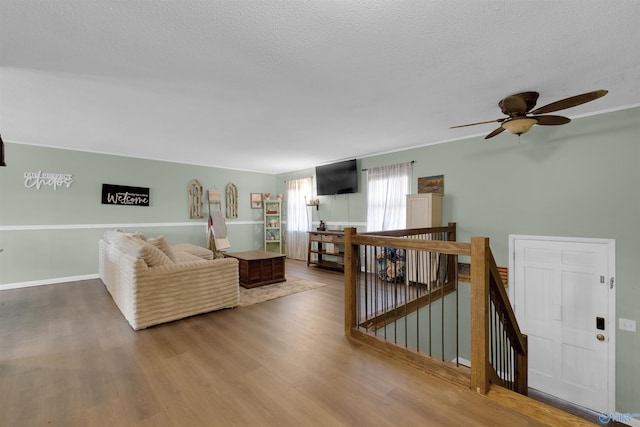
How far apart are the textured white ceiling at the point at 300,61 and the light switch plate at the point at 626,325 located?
2.51 metres

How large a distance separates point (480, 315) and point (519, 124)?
204 cm

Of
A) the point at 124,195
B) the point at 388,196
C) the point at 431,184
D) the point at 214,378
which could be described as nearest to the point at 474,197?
the point at 431,184

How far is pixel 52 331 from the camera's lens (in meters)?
2.93

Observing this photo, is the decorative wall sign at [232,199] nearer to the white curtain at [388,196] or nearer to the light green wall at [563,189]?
the white curtain at [388,196]

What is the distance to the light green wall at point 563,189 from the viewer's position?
311 cm

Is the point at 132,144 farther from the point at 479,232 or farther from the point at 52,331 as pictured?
the point at 479,232

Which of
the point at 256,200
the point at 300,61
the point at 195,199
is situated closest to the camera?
the point at 300,61

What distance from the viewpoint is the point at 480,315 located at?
185 cm

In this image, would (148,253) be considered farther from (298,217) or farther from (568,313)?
(568,313)

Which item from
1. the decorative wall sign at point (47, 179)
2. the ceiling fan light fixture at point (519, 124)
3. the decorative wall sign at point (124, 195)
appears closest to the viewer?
the ceiling fan light fixture at point (519, 124)

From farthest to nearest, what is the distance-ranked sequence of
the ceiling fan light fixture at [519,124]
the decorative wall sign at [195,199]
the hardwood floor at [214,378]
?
the decorative wall sign at [195,199] → the ceiling fan light fixture at [519,124] → the hardwood floor at [214,378]

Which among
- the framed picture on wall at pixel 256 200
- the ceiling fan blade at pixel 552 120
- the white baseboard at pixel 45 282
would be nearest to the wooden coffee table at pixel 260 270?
the framed picture on wall at pixel 256 200

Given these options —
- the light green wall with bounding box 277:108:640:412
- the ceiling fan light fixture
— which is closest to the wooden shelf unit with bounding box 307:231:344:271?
the light green wall with bounding box 277:108:640:412

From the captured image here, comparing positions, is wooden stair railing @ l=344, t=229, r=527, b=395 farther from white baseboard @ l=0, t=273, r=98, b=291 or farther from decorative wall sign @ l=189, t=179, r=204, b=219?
white baseboard @ l=0, t=273, r=98, b=291
